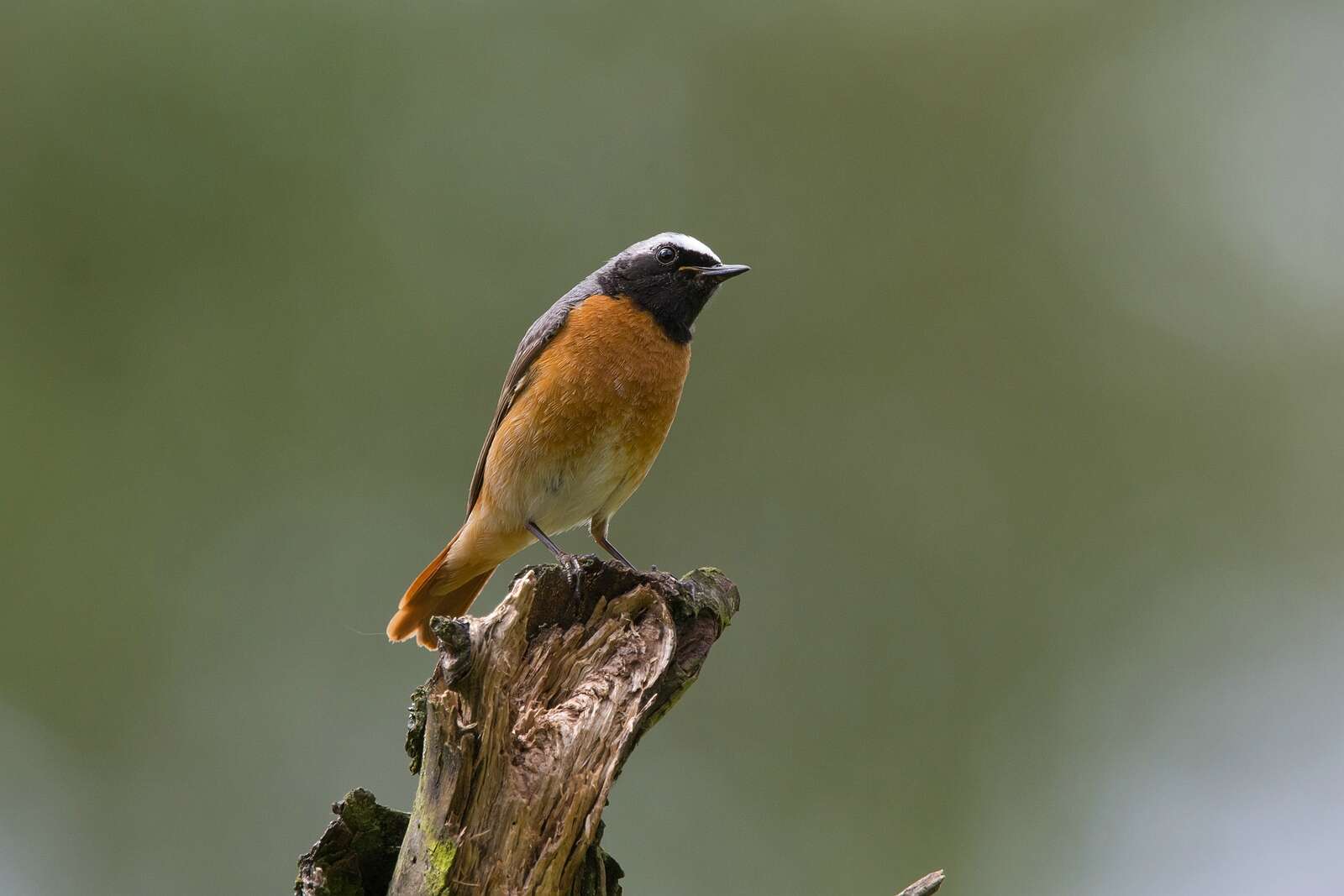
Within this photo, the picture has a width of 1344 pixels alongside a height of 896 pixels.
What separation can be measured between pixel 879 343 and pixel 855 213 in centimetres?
119

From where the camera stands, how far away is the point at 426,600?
20.4 feet

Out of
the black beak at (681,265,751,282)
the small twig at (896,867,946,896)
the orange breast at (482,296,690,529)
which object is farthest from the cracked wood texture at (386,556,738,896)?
the black beak at (681,265,751,282)

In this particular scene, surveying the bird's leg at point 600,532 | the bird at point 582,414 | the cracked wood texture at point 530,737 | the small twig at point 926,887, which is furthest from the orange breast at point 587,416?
the small twig at point 926,887

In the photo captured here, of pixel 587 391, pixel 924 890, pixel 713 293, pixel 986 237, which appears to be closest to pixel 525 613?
pixel 924 890

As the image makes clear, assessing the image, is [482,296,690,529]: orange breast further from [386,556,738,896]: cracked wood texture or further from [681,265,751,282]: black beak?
[386,556,738,896]: cracked wood texture

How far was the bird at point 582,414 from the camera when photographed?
18.9 feet

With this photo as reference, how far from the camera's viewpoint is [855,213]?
35.8 ft

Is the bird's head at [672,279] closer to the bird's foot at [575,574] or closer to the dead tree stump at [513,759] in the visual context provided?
the bird's foot at [575,574]

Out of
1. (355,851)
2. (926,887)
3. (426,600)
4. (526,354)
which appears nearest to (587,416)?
(526,354)

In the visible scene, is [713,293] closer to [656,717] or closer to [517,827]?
[656,717]

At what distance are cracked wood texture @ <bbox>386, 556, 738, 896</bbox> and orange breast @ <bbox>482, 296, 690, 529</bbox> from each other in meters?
1.77

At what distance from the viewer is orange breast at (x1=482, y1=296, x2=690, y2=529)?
226 inches

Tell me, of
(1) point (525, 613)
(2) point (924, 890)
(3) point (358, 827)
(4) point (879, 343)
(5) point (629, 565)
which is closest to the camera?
(2) point (924, 890)

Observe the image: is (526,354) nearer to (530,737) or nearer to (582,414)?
(582,414)
